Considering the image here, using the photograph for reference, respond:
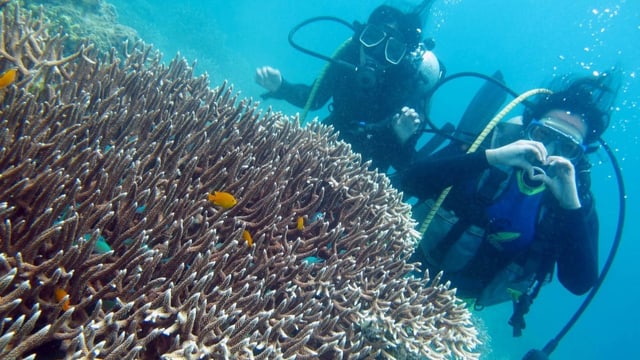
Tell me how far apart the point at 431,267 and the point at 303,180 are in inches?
100

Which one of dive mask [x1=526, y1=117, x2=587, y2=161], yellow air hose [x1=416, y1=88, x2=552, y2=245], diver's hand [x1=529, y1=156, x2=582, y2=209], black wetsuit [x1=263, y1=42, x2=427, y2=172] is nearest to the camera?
diver's hand [x1=529, y1=156, x2=582, y2=209]

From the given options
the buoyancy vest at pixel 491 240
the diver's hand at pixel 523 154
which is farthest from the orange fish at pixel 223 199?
the buoyancy vest at pixel 491 240

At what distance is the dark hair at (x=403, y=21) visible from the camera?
5953 mm

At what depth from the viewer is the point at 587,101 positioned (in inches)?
164

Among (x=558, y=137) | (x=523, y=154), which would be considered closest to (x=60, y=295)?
(x=523, y=154)

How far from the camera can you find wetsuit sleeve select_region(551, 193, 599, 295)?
159 inches

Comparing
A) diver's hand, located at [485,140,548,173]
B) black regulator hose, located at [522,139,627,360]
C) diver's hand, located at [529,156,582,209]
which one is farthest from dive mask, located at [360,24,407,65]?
black regulator hose, located at [522,139,627,360]

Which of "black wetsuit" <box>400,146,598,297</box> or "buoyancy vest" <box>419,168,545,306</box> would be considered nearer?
"black wetsuit" <box>400,146,598,297</box>

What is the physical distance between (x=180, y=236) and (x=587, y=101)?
4483 millimetres

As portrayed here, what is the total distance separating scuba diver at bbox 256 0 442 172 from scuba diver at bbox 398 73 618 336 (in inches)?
45.5

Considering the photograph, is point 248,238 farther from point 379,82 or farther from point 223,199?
point 379,82

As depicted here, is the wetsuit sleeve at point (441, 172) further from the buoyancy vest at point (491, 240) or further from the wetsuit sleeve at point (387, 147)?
the wetsuit sleeve at point (387, 147)

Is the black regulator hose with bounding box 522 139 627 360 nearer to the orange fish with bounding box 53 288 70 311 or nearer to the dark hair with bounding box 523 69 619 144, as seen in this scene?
the dark hair with bounding box 523 69 619 144

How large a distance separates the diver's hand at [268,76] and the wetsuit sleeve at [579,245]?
429 centimetres
